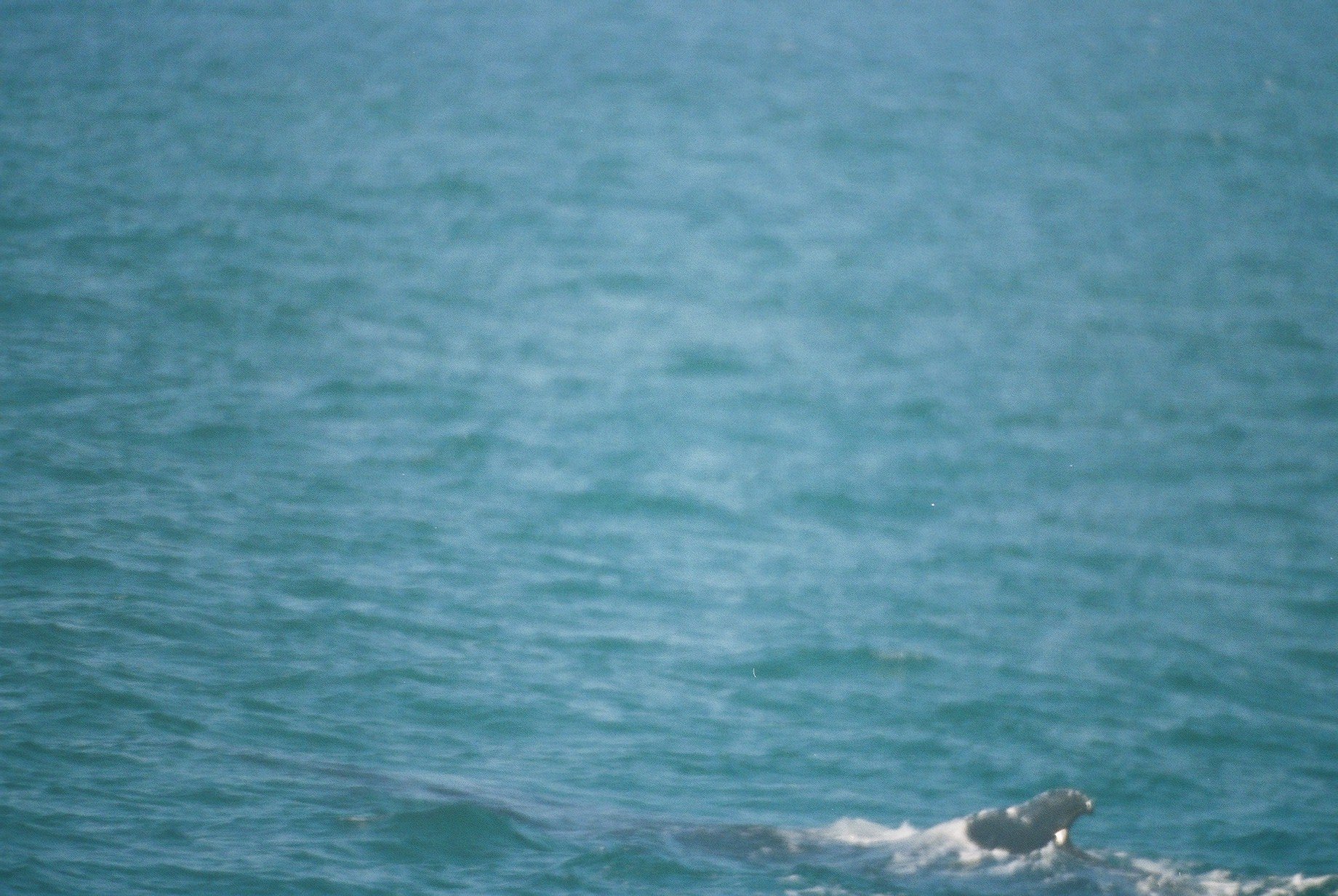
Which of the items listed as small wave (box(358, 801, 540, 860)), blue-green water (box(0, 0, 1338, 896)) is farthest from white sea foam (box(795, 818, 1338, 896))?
small wave (box(358, 801, 540, 860))

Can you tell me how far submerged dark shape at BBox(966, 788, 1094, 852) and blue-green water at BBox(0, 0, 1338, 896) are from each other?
0.15 meters

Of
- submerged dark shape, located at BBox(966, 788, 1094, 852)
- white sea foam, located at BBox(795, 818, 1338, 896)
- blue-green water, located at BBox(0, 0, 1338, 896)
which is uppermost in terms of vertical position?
blue-green water, located at BBox(0, 0, 1338, 896)

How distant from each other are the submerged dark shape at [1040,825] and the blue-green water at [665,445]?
0.15 m

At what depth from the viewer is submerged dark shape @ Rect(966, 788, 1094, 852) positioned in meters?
9.23

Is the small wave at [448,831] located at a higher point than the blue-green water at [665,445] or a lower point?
lower

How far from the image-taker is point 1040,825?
9.27m

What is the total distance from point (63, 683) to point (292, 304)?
12437 millimetres

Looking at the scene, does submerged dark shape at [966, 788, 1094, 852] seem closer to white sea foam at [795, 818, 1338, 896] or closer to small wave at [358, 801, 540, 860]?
white sea foam at [795, 818, 1338, 896]

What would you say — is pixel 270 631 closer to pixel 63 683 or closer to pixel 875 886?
pixel 63 683

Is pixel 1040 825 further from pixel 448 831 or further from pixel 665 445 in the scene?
pixel 665 445

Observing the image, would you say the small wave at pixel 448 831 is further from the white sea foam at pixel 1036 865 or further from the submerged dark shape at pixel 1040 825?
the submerged dark shape at pixel 1040 825

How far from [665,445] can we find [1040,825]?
12.7m

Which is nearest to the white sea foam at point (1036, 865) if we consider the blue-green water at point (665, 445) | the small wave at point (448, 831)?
the blue-green water at point (665, 445)

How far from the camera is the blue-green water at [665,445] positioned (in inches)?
403
